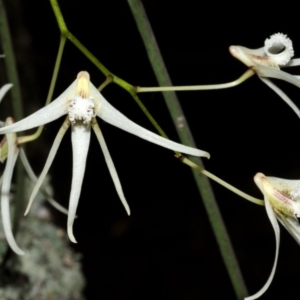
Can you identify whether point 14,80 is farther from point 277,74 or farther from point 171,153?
point 171,153

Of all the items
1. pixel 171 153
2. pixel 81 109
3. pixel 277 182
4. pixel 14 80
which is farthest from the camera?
pixel 171 153

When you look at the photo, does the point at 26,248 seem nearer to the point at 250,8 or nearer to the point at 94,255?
the point at 94,255

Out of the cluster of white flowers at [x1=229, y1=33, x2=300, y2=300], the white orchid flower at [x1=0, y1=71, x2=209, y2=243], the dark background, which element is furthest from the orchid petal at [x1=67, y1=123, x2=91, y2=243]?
the dark background

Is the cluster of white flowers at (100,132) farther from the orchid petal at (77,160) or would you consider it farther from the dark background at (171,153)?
the dark background at (171,153)

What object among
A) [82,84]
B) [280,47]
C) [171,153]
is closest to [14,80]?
[82,84]

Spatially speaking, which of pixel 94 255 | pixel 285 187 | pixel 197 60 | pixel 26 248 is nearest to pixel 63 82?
pixel 197 60

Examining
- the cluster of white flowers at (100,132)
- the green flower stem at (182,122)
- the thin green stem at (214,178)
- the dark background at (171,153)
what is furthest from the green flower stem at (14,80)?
the dark background at (171,153)

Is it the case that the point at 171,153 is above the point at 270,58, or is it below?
above
